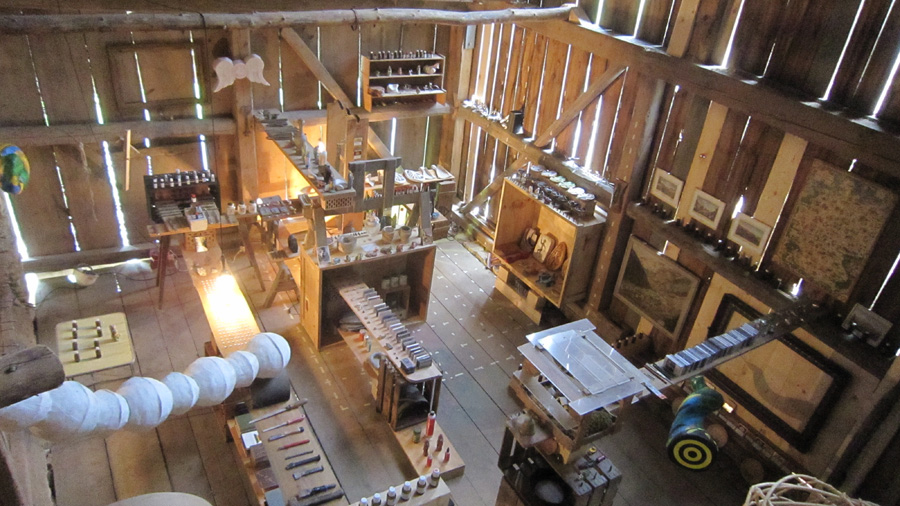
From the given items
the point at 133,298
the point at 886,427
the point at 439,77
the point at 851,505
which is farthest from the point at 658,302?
the point at 133,298

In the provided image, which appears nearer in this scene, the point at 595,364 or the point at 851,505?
the point at 851,505

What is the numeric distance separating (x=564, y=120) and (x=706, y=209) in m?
1.99

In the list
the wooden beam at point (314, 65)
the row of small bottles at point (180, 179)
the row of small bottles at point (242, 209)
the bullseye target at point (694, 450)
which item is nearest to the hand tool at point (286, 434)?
the row of small bottles at point (242, 209)

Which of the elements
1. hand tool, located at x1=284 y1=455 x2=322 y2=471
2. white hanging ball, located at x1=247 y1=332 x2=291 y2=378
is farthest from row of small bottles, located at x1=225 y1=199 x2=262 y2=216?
hand tool, located at x1=284 y1=455 x2=322 y2=471

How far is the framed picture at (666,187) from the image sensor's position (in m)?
5.85

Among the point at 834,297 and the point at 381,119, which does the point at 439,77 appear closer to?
the point at 381,119

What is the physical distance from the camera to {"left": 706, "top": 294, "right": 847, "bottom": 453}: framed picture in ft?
16.2

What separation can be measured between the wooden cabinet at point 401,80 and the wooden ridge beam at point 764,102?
82.5 inches

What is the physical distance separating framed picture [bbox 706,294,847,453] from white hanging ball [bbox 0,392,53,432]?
520cm

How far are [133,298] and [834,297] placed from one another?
22.7 feet

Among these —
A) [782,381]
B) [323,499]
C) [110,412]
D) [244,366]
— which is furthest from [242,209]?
[782,381]

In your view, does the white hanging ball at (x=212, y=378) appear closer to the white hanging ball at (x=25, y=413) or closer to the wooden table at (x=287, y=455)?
the wooden table at (x=287, y=455)

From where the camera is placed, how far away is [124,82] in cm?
669

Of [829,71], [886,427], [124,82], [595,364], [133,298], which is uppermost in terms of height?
[829,71]
